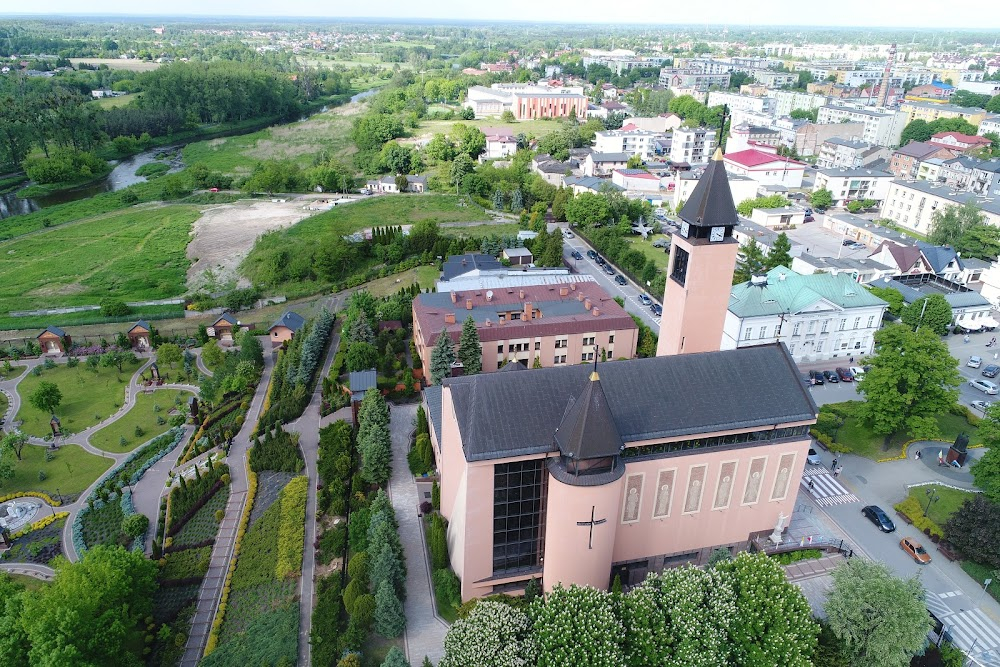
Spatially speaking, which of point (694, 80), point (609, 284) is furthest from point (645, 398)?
point (694, 80)

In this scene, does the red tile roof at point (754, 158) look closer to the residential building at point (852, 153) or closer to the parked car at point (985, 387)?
the residential building at point (852, 153)

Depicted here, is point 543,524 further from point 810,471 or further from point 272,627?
point 810,471

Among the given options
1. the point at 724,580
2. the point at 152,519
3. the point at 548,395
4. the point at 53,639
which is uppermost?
the point at 548,395

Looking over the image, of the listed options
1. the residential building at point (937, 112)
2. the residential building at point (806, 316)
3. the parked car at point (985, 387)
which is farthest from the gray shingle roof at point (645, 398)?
the residential building at point (937, 112)

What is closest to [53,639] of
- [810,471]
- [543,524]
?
[543,524]

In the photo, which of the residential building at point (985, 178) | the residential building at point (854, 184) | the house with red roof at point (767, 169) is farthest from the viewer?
the house with red roof at point (767, 169)

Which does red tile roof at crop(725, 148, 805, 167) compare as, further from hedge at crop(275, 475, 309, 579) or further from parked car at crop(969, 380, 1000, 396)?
hedge at crop(275, 475, 309, 579)
